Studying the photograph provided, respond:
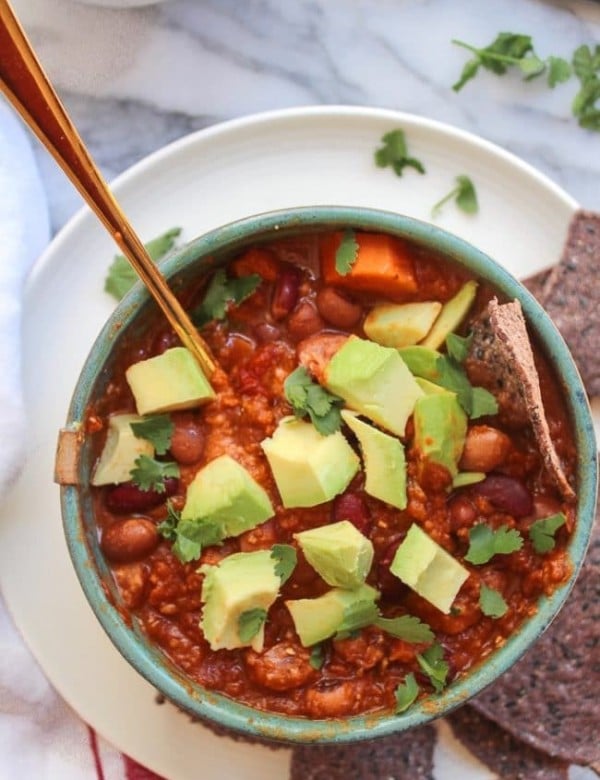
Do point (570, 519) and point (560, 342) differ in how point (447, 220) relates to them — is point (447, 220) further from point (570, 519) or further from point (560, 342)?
point (570, 519)

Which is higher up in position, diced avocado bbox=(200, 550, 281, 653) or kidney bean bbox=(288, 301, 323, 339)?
kidney bean bbox=(288, 301, 323, 339)

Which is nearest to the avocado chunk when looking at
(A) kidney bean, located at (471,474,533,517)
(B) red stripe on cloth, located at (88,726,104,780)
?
(A) kidney bean, located at (471,474,533,517)

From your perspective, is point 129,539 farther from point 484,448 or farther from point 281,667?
point 484,448

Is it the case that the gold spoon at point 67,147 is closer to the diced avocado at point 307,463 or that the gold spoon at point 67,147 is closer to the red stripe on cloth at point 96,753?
the diced avocado at point 307,463

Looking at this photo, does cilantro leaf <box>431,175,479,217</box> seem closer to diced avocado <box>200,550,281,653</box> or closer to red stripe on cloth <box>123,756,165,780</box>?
diced avocado <box>200,550,281,653</box>

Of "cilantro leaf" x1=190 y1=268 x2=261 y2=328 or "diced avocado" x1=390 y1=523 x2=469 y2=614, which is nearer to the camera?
"diced avocado" x1=390 y1=523 x2=469 y2=614

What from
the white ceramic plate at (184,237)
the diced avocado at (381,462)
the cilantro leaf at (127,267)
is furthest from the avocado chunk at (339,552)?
the cilantro leaf at (127,267)

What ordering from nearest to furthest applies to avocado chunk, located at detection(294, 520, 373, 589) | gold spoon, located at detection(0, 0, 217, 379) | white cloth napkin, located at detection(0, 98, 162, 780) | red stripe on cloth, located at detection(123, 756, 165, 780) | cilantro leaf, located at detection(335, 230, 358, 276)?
gold spoon, located at detection(0, 0, 217, 379), avocado chunk, located at detection(294, 520, 373, 589), cilantro leaf, located at detection(335, 230, 358, 276), white cloth napkin, located at detection(0, 98, 162, 780), red stripe on cloth, located at detection(123, 756, 165, 780)
